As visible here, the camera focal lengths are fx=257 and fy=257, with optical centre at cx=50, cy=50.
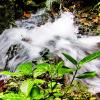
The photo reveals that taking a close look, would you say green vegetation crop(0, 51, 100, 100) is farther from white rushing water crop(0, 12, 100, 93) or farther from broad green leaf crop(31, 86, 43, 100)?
white rushing water crop(0, 12, 100, 93)

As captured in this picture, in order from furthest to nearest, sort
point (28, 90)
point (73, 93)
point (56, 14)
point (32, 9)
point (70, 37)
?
point (32, 9), point (56, 14), point (70, 37), point (73, 93), point (28, 90)

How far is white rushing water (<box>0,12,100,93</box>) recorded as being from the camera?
16.0 feet

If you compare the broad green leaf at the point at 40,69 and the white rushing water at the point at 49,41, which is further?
the white rushing water at the point at 49,41

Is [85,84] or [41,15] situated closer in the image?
[85,84]

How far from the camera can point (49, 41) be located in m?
6.00

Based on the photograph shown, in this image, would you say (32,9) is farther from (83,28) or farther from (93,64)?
(93,64)

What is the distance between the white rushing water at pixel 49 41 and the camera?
192 inches

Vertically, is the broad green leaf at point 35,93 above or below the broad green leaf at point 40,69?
below

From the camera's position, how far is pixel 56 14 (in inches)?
299

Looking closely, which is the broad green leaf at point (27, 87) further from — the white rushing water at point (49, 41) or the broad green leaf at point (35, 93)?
the white rushing water at point (49, 41)

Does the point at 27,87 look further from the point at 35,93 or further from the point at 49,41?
the point at 49,41

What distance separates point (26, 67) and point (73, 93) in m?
1.79

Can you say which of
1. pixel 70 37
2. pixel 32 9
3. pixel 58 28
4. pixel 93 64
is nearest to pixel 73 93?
pixel 93 64

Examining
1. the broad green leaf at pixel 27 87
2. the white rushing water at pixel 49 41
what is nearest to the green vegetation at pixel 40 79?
the broad green leaf at pixel 27 87
